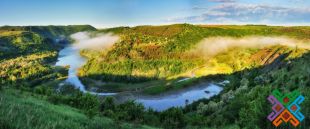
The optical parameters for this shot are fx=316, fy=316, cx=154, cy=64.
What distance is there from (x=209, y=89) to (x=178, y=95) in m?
21.3

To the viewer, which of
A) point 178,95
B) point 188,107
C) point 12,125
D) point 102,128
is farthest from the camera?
point 178,95

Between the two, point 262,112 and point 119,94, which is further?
point 119,94

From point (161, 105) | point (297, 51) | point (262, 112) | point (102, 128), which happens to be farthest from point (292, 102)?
point (297, 51)

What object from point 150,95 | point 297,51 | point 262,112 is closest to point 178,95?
point 150,95

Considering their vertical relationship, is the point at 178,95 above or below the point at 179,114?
below

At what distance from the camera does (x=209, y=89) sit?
199500 millimetres

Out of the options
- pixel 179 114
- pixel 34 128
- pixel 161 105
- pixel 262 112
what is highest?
pixel 34 128

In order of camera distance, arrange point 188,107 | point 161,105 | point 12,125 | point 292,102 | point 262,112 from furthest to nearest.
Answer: point 161,105
point 188,107
point 262,112
point 292,102
point 12,125

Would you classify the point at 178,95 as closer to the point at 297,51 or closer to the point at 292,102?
the point at 297,51

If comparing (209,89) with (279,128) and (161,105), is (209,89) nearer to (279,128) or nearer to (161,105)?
(161,105)

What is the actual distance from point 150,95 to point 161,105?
1805 centimetres

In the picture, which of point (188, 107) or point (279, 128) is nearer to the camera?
point (279, 128)

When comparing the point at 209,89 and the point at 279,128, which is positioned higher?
the point at 279,128

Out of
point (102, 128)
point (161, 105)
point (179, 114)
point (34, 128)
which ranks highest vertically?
point (34, 128)
